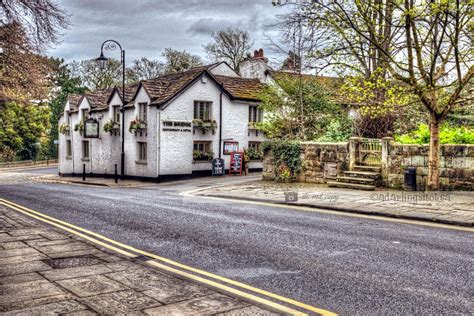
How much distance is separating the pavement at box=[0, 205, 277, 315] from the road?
92cm

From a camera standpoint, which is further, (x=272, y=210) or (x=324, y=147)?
(x=324, y=147)

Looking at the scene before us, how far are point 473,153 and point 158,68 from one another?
160ft

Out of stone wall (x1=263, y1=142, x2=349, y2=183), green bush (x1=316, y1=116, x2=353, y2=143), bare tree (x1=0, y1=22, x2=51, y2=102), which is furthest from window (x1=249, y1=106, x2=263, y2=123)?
bare tree (x1=0, y1=22, x2=51, y2=102)

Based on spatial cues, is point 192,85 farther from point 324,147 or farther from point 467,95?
point 467,95

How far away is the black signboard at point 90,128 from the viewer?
112 feet

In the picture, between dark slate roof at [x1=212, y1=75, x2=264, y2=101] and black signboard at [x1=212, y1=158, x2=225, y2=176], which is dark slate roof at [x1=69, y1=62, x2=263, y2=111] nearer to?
dark slate roof at [x1=212, y1=75, x2=264, y2=101]

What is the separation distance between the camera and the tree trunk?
1573 cm

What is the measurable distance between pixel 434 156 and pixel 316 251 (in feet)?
31.7

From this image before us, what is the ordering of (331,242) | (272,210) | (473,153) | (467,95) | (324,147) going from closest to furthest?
(331,242)
(272,210)
(473,153)
(467,95)
(324,147)

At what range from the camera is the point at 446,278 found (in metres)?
6.40

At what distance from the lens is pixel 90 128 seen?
34.3 meters

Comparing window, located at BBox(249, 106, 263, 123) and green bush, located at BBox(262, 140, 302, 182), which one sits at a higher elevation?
window, located at BBox(249, 106, 263, 123)

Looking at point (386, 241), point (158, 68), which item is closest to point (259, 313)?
point (386, 241)

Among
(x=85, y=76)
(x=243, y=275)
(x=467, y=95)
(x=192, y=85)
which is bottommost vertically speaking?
(x=243, y=275)
